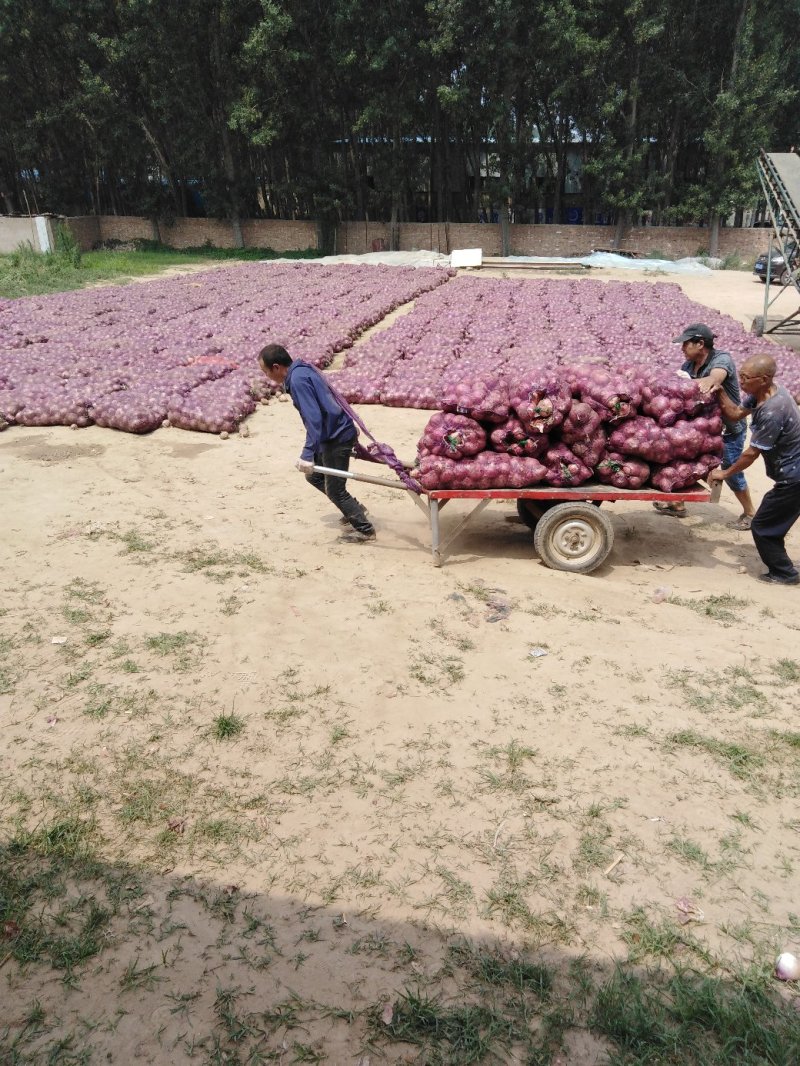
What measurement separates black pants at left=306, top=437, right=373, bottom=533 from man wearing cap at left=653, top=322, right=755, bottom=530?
9.32ft

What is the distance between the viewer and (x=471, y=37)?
96.5 ft

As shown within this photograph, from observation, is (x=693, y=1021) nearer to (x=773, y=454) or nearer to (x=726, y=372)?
(x=773, y=454)

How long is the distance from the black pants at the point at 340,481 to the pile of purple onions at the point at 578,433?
2.73 feet

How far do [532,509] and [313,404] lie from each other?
201cm

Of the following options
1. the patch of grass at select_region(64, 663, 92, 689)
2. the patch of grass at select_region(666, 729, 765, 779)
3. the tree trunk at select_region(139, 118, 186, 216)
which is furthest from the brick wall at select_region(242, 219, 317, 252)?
the patch of grass at select_region(666, 729, 765, 779)

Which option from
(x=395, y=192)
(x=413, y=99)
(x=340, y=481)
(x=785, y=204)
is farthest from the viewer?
(x=395, y=192)

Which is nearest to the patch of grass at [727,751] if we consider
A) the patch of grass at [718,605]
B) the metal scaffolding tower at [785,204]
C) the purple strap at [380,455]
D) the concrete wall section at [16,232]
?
the patch of grass at [718,605]

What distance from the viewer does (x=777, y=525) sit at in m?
5.60

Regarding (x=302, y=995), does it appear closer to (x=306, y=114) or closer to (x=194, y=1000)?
(x=194, y=1000)

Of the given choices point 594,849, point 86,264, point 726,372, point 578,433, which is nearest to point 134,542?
point 578,433

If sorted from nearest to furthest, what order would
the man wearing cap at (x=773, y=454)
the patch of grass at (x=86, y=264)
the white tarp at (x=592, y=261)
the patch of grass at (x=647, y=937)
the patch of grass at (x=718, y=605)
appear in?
the patch of grass at (x=647, y=937)
the patch of grass at (x=718, y=605)
the man wearing cap at (x=773, y=454)
the patch of grass at (x=86, y=264)
the white tarp at (x=592, y=261)

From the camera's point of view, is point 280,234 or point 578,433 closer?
point 578,433

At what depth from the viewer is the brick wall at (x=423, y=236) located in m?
31.3

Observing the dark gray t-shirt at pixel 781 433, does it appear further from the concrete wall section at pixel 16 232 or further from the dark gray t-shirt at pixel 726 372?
the concrete wall section at pixel 16 232
